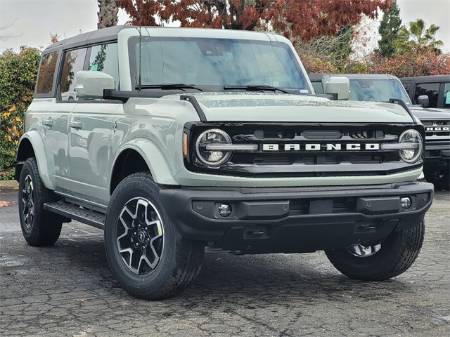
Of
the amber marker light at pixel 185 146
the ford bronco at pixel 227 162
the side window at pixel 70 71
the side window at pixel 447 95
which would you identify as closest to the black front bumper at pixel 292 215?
the ford bronco at pixel 227 162

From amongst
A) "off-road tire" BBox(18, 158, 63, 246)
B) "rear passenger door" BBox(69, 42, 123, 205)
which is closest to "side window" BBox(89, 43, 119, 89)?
"rear passenger door" BBox(69, 42, 123, 205)

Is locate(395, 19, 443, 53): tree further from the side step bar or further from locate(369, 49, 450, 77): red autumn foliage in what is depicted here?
the side step bar

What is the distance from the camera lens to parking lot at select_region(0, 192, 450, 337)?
5023 mm

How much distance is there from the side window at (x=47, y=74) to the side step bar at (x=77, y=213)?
122 centimetres

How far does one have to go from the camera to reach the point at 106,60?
6.95m

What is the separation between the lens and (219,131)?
5.25 m

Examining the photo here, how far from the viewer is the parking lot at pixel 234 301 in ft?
16.5

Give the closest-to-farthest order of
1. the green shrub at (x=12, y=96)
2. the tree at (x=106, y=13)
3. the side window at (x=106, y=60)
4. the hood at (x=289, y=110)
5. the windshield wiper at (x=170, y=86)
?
1. the hood at (x=289, y=110)
2. the windshield wiper at (x=170, y=86)
3. the side window at (x=106, y=60)
4. the green shrub at (x=12, y=96)
5. the tree at (x=106, y=13)

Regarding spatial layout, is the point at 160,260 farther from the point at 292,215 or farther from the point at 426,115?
the point at 426,115

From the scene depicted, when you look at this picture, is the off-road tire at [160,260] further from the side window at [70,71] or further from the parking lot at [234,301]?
the side window at [70,71]

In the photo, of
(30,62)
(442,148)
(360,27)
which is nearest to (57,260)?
(442,148)

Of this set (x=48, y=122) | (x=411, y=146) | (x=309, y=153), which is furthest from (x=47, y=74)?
(x=411, y=146)

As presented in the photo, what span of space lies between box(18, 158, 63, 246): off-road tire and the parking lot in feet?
0.87

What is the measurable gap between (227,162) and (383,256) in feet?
5.64
